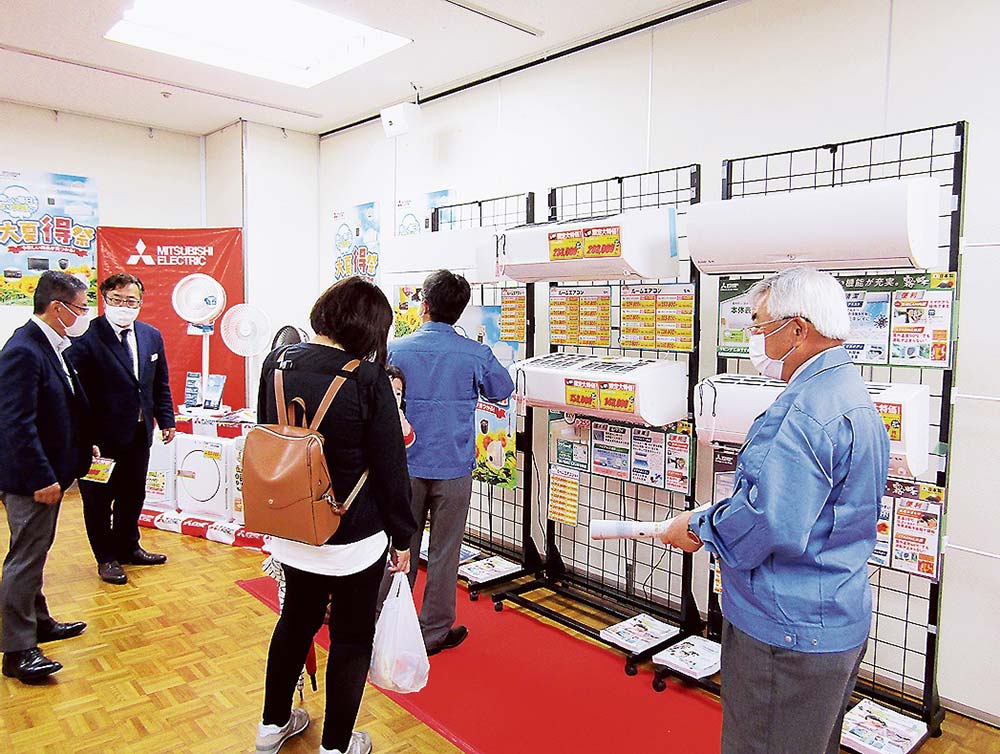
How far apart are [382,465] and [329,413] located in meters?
0.21

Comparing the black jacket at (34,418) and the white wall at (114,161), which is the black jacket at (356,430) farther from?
the white wall at (114,161)

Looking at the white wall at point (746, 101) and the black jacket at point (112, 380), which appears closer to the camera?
the white wall at point (746, 101)

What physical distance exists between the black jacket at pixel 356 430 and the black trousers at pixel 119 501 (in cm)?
234

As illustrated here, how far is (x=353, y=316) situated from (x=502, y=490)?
8.17ft

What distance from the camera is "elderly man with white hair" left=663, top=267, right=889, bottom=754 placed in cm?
150

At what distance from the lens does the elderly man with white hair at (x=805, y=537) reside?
4.93ft

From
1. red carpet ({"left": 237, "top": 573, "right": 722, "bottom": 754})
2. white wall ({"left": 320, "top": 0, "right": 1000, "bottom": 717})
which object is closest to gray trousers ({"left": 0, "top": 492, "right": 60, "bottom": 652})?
red carpet ({"left": 237, "top": 573, "right": 722, "bottom": 754})

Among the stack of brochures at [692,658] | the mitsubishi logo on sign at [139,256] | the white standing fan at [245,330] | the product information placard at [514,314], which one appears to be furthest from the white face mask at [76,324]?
the mitsubishi logo on sign at [139,256]

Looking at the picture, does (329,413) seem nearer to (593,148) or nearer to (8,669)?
(8,669)

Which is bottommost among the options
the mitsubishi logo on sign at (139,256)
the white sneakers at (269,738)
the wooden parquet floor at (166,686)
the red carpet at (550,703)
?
the red carpet at (550,703)

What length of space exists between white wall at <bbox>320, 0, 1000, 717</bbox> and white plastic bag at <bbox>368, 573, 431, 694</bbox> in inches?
70.3

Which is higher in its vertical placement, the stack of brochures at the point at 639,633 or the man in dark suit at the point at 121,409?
the man in dark suit at the point at 121,409

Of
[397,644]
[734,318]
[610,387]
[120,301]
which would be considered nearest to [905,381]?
[734,318]

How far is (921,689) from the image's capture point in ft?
9.07
